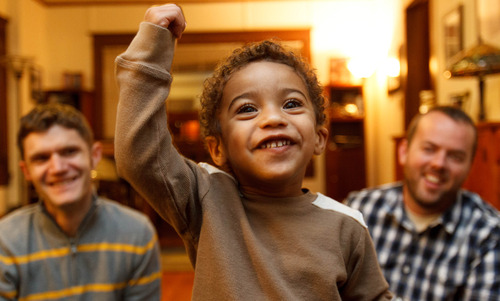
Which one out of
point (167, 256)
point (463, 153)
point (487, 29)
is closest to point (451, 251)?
point (463, 153)

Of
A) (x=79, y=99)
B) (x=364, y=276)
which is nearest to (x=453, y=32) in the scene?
(x=364, y=276)

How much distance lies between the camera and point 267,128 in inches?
30.2

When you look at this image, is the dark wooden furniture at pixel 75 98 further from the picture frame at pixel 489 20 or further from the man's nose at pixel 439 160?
the man's nose at pixel 439 160

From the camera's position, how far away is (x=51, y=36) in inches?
252

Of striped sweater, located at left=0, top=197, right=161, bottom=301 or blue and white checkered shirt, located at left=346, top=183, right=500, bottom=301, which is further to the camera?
blue and white checkered shirt, located at left=346, top=183, right=500, bottom=301

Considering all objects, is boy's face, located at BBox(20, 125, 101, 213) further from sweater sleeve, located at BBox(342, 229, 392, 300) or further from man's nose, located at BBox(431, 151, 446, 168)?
man's nose, located at BBox(431, 151, 446, 168)

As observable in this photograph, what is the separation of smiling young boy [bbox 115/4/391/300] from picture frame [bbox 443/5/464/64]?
2757 mm

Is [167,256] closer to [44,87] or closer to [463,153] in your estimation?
[44,87]

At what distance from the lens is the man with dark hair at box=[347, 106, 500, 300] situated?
4.87 feet

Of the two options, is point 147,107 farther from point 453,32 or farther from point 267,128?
point 453,32

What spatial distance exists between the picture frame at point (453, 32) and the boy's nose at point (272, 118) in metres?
2.88

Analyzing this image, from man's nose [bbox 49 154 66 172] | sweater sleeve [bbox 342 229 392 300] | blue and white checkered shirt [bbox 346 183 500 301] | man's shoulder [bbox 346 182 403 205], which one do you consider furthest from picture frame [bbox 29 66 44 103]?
sweater sleeve [bbox 342 229 392 300]

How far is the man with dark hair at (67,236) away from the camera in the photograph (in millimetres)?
1309

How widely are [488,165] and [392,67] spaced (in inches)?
130
